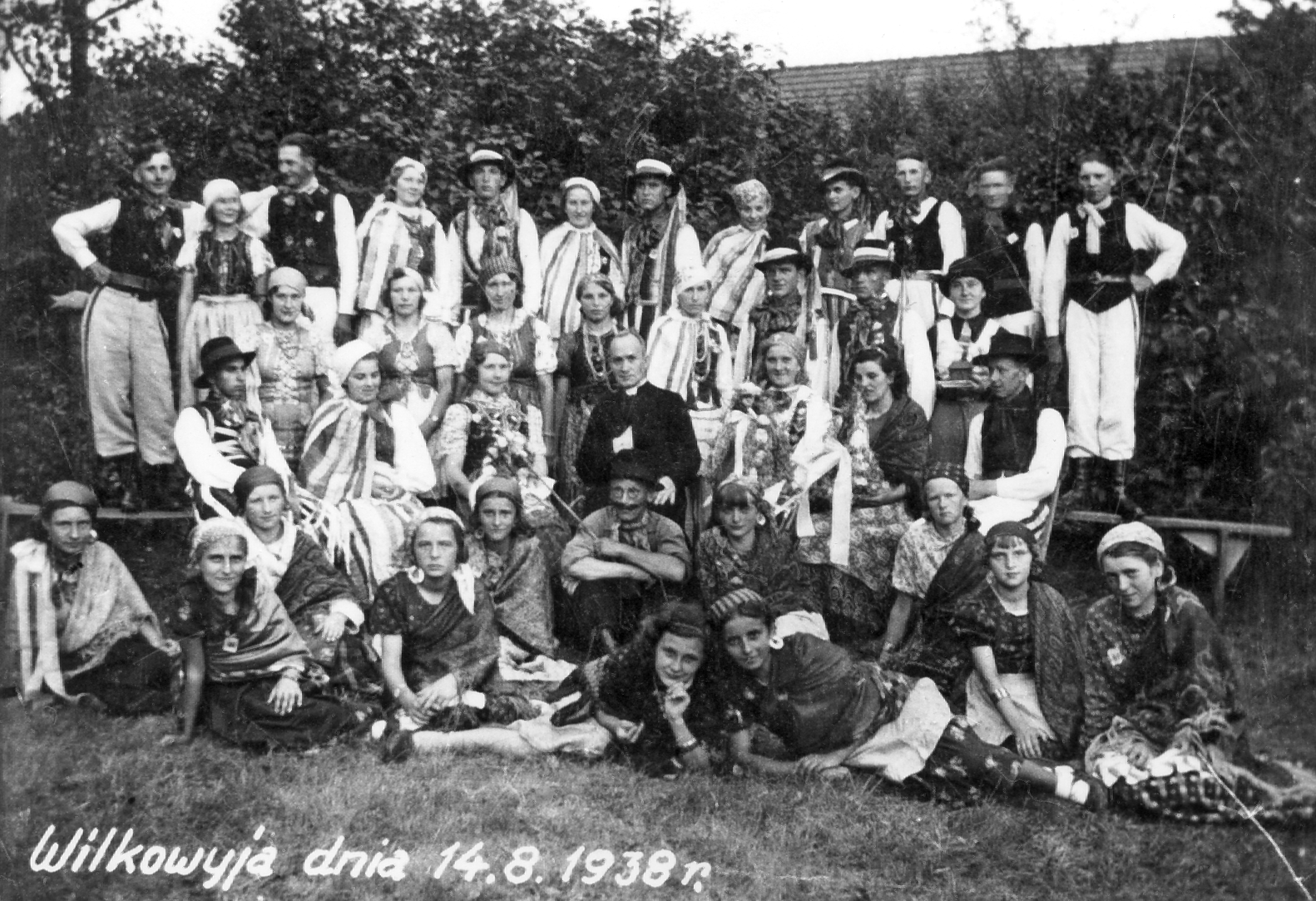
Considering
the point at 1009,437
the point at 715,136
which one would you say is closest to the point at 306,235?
the point at 715,136

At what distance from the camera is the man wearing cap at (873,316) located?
24.0 ft

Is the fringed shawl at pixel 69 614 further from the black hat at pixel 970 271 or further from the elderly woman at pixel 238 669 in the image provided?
the black hat at pixel 970 271

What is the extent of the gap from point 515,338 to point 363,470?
1.08 m

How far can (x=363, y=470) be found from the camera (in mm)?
6855

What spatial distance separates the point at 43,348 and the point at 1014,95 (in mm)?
4653

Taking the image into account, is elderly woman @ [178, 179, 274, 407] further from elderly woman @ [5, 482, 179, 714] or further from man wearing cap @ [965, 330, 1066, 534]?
man wearing cap @ [965, 330, 1066, 534]

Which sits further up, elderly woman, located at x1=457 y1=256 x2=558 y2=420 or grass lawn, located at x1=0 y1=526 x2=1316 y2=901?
elderly woman, located at x1=457 y1=256 x2=558 y2=420

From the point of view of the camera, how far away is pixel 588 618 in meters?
6.61

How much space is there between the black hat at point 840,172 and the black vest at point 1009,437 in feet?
4.49

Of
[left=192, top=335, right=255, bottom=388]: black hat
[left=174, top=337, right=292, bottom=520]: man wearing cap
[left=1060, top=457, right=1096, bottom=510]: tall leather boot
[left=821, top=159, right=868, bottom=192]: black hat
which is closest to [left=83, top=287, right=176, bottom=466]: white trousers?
[left=174, top=337, right=292, bottom=520]: man wearing cap

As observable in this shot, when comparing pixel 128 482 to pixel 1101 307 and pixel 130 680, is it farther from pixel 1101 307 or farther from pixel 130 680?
pixel 1101 307

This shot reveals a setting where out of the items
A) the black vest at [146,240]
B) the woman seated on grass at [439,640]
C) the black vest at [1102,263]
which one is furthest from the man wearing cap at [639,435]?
the black vest at [146,240]

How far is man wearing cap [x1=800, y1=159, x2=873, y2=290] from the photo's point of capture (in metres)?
7.41

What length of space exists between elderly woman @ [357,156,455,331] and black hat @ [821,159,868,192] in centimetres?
196
